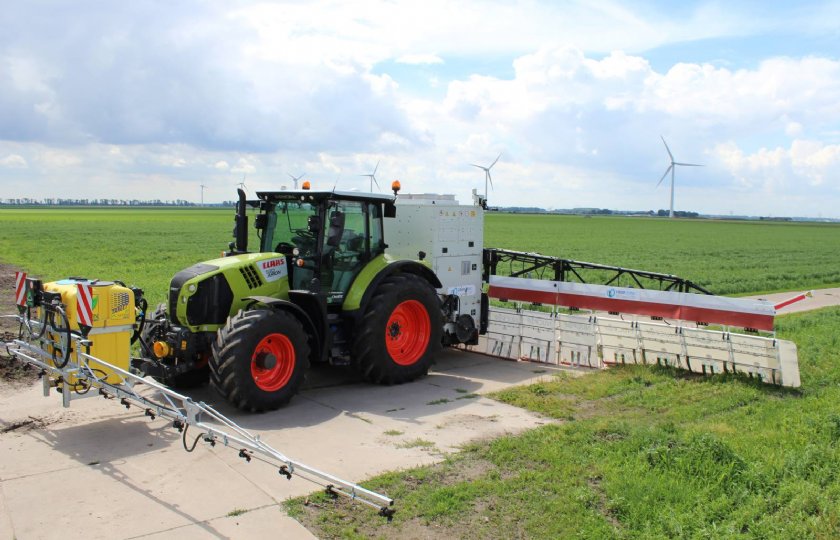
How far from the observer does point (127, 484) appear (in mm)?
6066

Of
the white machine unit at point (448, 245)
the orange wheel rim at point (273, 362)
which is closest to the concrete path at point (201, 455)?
the orange wheel rim at point (273, 362)

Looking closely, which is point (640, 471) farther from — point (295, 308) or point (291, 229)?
point (291, 229)

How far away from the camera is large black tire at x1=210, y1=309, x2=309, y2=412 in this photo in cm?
773

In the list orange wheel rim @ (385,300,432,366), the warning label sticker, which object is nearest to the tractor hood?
the warning label sticker

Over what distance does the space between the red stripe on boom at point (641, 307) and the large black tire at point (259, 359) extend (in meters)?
5.60

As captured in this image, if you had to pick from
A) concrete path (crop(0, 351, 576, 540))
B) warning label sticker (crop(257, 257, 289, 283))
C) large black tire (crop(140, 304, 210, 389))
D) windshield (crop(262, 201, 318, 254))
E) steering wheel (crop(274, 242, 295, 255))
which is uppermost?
windshield (crop(262, 201, 318, 254))

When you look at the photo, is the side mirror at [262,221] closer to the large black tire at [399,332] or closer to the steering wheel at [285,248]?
the steering wheel at [285,248]

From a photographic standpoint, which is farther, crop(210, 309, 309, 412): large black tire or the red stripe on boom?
the red stripe on boom

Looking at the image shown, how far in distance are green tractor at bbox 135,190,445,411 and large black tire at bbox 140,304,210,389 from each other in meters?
0.02

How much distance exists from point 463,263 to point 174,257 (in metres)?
23.9

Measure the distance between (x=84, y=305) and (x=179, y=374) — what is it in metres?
1.70

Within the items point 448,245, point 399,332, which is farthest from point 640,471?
point 448,245

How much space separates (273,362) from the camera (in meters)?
8.09

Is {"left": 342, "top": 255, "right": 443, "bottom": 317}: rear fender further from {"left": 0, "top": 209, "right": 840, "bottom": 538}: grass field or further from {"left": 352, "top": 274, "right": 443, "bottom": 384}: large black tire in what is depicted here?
{"left": 0, "top": 209, "right": 840, "bottom": 538}: grass field
